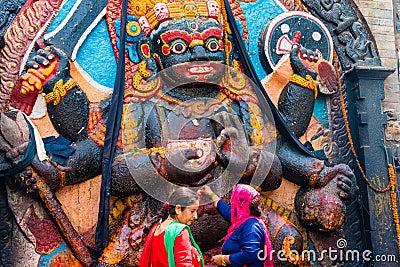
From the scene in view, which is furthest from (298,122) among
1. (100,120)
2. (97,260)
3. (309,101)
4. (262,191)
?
(97,260)

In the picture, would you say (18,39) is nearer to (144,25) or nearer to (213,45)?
(144,25)

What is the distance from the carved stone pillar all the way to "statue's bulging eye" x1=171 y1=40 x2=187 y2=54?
6.97ft

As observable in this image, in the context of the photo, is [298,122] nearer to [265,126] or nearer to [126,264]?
[265,126]

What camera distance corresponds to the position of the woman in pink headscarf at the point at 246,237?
4.75 metres

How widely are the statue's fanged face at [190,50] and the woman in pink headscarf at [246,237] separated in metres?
1.77

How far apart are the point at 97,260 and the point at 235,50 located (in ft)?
8.91

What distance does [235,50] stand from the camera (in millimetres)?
6945

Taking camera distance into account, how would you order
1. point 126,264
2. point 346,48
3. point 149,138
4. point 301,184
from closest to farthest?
point 126,264, point 149,138, point 301,184, point 346,48

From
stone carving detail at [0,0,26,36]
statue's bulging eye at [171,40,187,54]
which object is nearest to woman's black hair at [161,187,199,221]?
statue's bulging eye at [171,40,187,54]

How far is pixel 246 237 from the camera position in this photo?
479 cm

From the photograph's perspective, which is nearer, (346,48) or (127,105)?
(127,105)

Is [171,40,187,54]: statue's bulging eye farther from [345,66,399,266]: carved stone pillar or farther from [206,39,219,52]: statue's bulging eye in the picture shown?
[345,66,399,266]: carved stone pillar

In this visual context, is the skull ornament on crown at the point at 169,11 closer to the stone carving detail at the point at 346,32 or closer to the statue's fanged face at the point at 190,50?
the statue's fanged face at the point at 190,50

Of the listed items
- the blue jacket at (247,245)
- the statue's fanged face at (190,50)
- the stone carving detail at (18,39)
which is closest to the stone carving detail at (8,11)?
the stone carving detail at (18,39)
